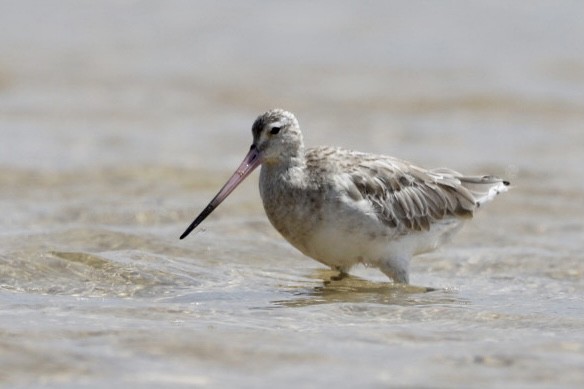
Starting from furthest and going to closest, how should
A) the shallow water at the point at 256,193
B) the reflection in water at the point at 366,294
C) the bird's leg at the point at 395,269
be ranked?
the bird's leg at the point at 395,269, the reflection in water at the point at 366,294, the shallow water at the point at 256,193

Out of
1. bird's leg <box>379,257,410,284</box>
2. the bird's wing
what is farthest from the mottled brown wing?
bird's leg <box>379,257,410,284</box>

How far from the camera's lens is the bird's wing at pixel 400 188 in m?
9.73

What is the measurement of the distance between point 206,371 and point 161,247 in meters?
4.08

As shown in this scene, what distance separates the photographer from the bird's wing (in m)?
9.73

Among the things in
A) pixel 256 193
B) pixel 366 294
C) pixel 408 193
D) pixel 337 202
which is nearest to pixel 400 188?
pixel 408 193

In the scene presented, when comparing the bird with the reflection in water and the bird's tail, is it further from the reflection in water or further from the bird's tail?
the bird's tail

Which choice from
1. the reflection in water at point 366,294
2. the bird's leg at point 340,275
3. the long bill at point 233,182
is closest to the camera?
the reflection in water at point 366,294

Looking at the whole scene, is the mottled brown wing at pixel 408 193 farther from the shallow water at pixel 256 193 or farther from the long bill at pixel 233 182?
the long bill at pixel 233 182

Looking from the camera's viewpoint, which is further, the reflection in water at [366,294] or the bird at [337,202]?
the bird at [337,202]

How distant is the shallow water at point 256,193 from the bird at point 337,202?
318 mm

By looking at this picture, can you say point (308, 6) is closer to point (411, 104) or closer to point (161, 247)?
point (411, 104)

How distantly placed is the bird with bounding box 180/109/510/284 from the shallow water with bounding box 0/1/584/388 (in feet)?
1.04

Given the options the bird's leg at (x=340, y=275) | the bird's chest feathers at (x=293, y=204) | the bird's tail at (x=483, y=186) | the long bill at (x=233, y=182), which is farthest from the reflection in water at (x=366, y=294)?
the bird's tail at (x=483, y=186)

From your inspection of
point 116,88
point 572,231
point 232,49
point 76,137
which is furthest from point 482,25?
point 572,231
